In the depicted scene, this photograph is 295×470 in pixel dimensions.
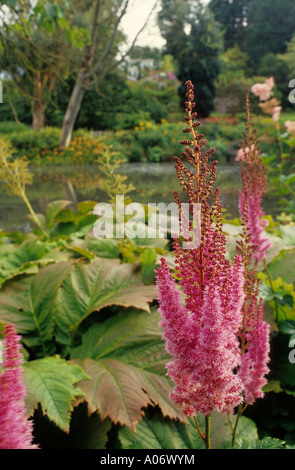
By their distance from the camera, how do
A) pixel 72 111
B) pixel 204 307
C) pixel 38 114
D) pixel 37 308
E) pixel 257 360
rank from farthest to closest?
pixel 38 114, pixel 72 111, pixel 37 308, pixel 257 360, pixel 204 307

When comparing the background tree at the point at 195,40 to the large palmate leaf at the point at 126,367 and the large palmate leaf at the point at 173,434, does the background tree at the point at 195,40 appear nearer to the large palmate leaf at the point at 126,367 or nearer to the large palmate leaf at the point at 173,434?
the large palmate leaf at the point at 126,367

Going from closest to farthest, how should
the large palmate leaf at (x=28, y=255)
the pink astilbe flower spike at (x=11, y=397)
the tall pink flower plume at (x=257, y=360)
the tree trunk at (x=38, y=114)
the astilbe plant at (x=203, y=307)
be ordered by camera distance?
the pink astilbe flower spike at (x=11, y=397)
the astilbe plant at (x=203, y=307)
the tall pink flower plume at (x=257, y=360)
the large palmate leaf at (x=28, y=255)
the tree trunk at (x=38, y=114)

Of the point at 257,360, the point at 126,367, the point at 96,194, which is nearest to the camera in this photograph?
the point at 257,360

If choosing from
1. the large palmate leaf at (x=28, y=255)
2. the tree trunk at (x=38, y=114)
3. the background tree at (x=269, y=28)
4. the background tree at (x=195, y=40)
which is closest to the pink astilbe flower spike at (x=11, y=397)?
the large palmate leaf at (x=28, y=255)

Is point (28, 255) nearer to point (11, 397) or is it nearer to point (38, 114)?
point (11, 397)

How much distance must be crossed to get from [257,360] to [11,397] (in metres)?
0.56

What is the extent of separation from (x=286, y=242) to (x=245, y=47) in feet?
68.4

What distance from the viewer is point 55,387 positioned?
103cm

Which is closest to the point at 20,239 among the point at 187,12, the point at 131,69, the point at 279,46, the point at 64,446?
the point at 64,446

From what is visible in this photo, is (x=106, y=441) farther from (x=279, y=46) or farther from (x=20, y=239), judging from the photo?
(x=279, y=46)

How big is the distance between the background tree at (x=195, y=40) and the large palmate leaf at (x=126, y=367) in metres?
11.6

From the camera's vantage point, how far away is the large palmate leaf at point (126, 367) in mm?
1059

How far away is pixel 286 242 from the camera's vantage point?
2.23 meters

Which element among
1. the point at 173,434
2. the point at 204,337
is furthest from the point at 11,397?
the point at 173,434
